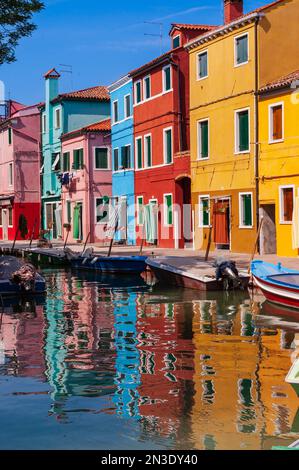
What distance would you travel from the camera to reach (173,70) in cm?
3312

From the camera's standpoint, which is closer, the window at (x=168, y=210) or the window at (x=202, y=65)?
the window at (x=202, y=65)

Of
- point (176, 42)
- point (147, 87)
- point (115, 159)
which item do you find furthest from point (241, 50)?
point (115, 159)

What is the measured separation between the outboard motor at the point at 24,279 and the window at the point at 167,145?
1496cm

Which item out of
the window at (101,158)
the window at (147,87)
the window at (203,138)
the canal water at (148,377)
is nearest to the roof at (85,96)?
the window at (101,158)

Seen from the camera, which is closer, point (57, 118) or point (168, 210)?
point (168, 210)

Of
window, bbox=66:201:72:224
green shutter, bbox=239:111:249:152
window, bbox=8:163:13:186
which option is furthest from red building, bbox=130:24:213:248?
window, bbox=8:163:13:186

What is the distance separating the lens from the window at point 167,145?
3401 cm

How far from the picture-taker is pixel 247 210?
1096 inches

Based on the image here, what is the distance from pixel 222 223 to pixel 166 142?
654 centimetres

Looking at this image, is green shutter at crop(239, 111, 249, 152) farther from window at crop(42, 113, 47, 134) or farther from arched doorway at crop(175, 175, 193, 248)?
window at crop(42, 113, 47, 134)

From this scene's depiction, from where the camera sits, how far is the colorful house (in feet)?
153

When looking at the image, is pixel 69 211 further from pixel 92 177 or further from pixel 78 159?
pixel 92 177

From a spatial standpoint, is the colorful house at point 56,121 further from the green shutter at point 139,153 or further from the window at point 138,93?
the green shutter at point 139,153

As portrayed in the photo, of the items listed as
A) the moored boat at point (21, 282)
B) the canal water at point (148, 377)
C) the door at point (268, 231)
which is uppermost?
the door at point (268, 231)
